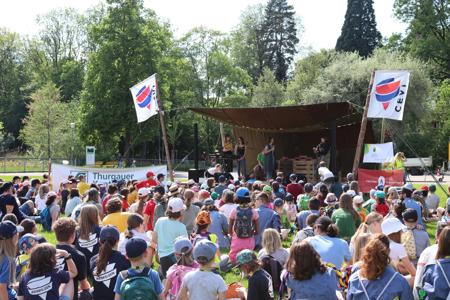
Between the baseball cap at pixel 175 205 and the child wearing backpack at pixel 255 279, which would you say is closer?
the child wearing backpack at pixel 255 279

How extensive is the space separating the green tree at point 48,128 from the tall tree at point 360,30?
28063 mm

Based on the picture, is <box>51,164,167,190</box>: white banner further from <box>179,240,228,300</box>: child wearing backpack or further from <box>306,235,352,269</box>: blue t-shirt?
<box>179,240,228,300</box>: child wearing backpack

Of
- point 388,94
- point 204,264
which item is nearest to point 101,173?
point 388,94

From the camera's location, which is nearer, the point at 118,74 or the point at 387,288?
the point at 387,288

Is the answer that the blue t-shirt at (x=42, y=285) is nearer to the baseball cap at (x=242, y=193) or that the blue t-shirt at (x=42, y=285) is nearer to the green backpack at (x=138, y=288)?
the green backpack at (x=138, y=288)

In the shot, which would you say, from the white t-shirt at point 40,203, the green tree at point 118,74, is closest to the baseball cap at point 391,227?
the white t-shirt at point 40,203

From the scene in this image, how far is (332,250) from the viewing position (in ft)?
18.5

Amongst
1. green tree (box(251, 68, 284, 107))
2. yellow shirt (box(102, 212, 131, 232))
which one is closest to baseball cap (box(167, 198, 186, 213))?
yellow shirt (box(102, 212, 131, 232))

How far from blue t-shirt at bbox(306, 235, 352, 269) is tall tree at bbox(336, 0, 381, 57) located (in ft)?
172

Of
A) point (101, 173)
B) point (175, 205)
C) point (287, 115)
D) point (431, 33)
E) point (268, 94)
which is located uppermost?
point (431, 33)

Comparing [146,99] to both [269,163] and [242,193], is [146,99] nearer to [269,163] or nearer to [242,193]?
[269,163]

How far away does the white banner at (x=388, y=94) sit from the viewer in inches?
587

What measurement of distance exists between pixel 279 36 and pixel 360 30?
11434 millimetres

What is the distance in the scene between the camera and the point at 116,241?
4898mm
